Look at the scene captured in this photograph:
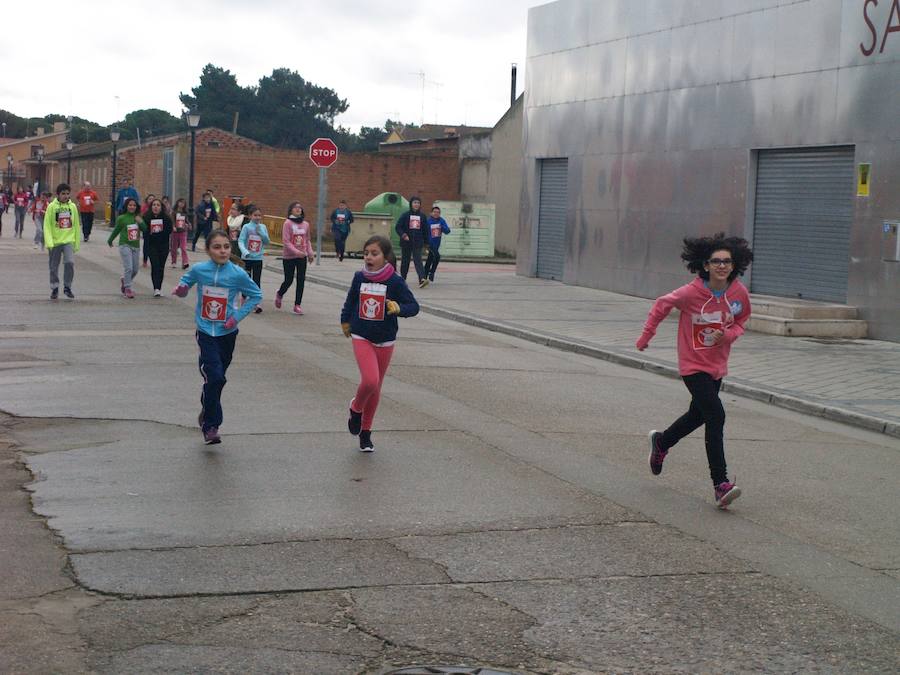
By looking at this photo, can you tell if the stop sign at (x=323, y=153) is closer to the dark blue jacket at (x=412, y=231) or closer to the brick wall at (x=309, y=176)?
the dark blue jacket at (x=412, y=231)

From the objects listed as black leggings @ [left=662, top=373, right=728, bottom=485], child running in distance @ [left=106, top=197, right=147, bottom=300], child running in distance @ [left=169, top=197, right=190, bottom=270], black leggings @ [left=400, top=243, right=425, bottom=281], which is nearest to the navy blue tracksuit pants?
black leggings @ [left=662, top=373, right=728, bottom=485]

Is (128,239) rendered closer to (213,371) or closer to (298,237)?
(298,237)

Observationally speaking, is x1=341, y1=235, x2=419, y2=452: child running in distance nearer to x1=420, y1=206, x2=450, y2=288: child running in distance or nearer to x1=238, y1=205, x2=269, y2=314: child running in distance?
x1=238, y1=205, x2=269, y2=314: child running in distance

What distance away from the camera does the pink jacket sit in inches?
733

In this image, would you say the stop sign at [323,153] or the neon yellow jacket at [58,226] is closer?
the neon yellow jacket at [58,226]

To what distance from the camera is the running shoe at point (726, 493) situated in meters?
7.25

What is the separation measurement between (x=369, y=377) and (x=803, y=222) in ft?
41.4

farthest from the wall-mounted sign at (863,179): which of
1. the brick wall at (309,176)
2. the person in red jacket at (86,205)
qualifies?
the brick wall at (309,176)

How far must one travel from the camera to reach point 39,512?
667 cm

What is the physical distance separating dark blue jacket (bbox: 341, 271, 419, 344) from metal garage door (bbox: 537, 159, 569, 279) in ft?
60.8

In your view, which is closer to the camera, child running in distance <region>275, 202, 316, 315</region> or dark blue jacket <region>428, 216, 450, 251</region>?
child running in distance <region>275, 202, 316, 315</region>

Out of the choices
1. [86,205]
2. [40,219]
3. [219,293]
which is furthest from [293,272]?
[40,219]

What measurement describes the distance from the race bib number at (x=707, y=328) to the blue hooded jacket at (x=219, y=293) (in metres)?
3.12

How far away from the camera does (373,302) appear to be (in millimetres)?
8930
